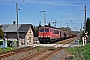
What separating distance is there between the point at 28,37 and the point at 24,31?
2.77 m

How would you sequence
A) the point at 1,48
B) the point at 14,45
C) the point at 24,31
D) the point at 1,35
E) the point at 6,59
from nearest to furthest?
the point at 6,59
the point at 1,48
the point at 14,45
the point at 1,35
the point at 24,31

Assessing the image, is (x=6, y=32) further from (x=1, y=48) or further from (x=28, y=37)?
(x=1, y=48)

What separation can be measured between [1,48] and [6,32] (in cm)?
2337

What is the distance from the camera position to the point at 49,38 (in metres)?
43.0

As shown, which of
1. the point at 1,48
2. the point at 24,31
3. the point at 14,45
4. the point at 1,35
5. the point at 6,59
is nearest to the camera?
the point at 6,59

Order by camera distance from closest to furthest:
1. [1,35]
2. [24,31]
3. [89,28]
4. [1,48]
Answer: [1,48] → [1,35] → [24,31] → [89,28]

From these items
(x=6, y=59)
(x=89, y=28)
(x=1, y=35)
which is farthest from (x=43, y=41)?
(x=6, y=59)

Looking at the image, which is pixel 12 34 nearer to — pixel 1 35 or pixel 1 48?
pixel 1 35

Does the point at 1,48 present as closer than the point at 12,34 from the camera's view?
Yes

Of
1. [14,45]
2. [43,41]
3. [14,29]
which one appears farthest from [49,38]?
[14,29]

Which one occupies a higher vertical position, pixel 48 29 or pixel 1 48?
pixel 48 29

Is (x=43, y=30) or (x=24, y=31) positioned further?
(x=24, y=31)

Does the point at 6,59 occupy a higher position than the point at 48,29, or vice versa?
the point at 48,29

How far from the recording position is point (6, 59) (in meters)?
17.9
